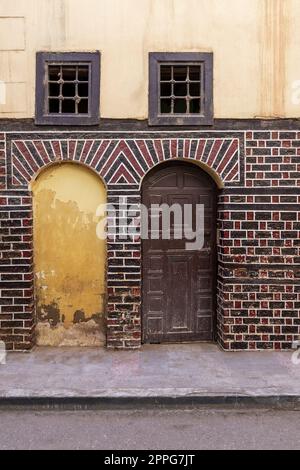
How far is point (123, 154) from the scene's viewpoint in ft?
20.5

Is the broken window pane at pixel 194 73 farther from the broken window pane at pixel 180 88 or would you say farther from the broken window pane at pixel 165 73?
the broken window pane at pixel 165 73

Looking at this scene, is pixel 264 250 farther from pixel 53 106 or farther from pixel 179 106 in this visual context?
pixel 53 106

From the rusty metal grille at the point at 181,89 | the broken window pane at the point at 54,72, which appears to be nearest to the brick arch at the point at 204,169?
the rusty metal grille at the point at 181,89

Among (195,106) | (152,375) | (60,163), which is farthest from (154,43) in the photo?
(152,375)

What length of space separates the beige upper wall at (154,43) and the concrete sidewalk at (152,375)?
3139mm

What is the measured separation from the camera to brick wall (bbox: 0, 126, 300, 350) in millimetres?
6223

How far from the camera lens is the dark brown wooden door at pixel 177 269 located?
6.52 metres

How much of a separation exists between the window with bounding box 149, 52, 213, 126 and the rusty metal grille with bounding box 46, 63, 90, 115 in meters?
0.89

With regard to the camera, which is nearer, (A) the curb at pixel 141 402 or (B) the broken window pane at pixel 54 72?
(A) the curb at pixel 141 402

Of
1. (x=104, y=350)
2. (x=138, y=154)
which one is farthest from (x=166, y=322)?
(x=138, y=154)

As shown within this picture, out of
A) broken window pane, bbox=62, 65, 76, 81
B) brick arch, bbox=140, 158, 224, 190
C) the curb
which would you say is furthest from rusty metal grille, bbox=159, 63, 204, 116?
the curb

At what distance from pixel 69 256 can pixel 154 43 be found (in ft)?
10.0

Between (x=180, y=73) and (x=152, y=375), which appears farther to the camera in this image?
(x=180, y=73)

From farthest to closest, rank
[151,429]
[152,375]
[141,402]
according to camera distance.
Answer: [152,375], [141,402], [151,429]
